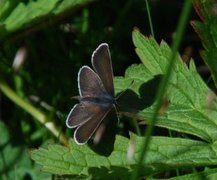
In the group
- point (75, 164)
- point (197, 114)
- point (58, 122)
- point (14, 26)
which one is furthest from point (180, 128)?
point (14, 26)

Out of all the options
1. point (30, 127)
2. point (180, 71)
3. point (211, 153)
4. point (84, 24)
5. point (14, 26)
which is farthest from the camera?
point (84, 24)

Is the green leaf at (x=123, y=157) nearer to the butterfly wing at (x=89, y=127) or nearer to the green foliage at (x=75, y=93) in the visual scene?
the green foliage at (x=75, y=93)

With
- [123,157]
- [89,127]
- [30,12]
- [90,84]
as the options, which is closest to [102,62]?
[90,84]

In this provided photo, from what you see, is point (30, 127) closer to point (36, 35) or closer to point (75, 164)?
point (36, 35)

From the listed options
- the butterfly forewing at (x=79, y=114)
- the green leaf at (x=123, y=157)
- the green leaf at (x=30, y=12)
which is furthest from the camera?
the green leaf at (x=30, y=12)

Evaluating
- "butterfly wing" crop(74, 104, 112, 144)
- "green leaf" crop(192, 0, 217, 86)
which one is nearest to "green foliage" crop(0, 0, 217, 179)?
"green leaf" crop(192, 0, 217, 86)

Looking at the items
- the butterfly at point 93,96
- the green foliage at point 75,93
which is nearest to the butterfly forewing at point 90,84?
the butterfly at point 93,96
